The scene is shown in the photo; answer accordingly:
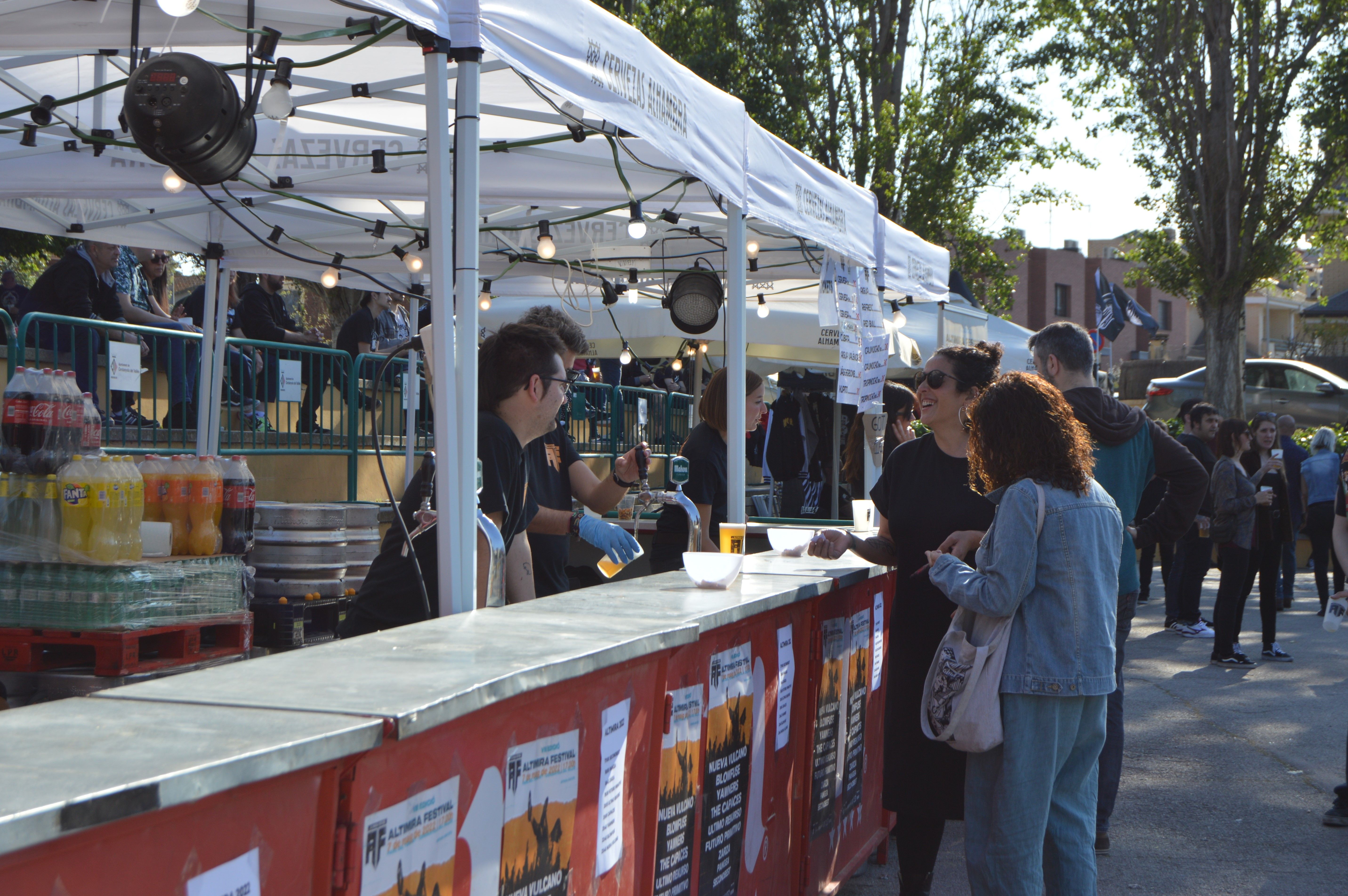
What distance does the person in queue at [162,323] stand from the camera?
24.3 ft

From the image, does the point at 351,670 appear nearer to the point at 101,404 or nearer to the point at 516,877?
the point at 516,877

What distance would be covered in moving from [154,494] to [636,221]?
9.68 feet

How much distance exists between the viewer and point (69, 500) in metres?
3.46

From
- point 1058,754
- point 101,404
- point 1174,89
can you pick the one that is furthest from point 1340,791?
point 1174,89

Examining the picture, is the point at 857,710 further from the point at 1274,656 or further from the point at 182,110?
the point at 1274,656

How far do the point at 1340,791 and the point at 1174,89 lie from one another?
18.3 meters

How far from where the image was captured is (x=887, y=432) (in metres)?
7.48

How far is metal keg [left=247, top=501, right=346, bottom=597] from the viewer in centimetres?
515

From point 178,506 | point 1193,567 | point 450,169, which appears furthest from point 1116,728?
point 1193,567

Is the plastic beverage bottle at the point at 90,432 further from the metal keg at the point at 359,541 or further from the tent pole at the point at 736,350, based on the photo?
the tent pole at the point at 736,350

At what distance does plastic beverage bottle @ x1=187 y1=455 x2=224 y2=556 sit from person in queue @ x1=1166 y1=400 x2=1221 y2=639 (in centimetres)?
866

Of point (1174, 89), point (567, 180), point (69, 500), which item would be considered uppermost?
point (1174, 89)

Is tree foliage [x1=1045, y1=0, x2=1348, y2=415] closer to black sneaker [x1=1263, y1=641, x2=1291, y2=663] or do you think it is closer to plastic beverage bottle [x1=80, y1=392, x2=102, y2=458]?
black sneaker [x1=1263, y1=641, x2=1291, y2=663]

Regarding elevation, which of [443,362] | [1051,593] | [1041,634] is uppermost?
[443,362]
